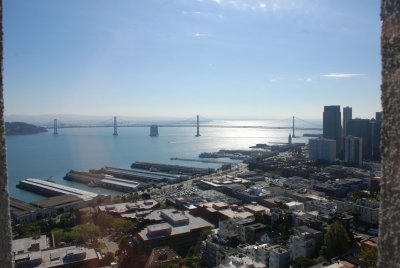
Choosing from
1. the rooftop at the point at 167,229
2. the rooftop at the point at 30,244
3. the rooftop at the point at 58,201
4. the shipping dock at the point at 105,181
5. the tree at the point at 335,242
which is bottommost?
the shipping dock at the point at 105,181

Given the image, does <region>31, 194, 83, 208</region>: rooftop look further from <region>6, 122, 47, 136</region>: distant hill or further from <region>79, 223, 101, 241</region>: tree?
<region>6, 122, 47, 136</region>: distant hill

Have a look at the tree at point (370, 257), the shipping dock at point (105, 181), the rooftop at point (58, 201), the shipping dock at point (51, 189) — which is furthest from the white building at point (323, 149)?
the tree at point (370, 257)

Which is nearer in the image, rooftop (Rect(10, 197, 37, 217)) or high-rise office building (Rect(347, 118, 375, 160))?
rooftop (Rect(10, 197, 37, 217))

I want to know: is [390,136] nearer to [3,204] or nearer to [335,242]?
[3,204]

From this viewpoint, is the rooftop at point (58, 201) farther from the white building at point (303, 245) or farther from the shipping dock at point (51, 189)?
the white building at point (303, 245)

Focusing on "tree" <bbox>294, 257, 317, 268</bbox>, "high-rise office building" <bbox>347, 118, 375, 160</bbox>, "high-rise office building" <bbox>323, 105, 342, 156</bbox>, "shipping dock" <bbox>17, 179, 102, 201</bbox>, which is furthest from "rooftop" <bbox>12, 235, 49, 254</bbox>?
"high-rise office building" <bbox>323, 105, 342, 156</bbox>

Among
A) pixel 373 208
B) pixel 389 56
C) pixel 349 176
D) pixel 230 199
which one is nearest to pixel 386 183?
pixel 389 56
